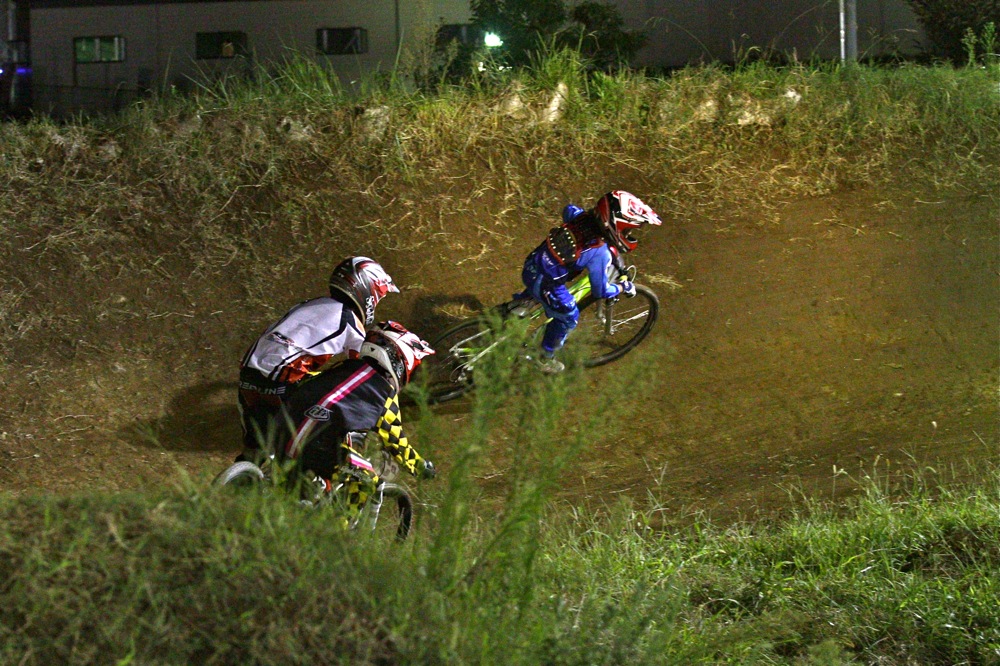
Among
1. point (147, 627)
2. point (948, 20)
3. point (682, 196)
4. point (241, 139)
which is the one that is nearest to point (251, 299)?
point (241, 139)

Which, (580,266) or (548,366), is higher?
(580,266)

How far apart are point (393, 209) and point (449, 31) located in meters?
11.8

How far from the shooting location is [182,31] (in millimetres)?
24359

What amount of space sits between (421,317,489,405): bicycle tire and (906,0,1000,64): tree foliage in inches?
422

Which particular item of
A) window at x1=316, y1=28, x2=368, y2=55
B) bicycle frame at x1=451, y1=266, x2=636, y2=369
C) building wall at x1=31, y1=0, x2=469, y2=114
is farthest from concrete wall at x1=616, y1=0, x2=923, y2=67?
bicycle frame at x1=451, y1=266, x2=636, y2=369

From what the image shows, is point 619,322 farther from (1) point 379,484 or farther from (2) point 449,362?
(1) point 379,484

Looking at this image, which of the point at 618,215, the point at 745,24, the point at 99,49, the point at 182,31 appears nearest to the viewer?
the point at 618,215

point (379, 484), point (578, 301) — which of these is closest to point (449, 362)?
point (578, 301)

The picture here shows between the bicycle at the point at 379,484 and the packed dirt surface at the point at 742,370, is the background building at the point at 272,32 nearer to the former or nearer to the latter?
the packed dirt surface at the point at 742,370

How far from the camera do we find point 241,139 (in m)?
10.7

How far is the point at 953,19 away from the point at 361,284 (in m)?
12.4

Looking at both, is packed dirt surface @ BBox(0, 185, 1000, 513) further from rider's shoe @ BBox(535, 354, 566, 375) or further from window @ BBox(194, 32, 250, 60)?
window @ BBox(194, 32, 250, 60)

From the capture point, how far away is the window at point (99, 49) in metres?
24.7

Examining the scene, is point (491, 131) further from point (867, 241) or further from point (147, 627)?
point (147, 627)
